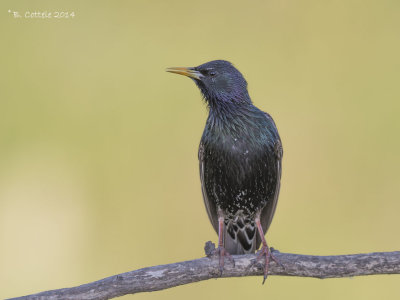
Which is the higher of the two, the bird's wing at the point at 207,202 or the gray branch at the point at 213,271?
the bird's wing at the point at 207,202

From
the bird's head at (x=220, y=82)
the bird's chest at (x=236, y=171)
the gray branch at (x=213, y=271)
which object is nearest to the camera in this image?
the gray branch at (x=213, y=271)

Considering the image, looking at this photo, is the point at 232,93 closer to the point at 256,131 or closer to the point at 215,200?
the point at 256,131

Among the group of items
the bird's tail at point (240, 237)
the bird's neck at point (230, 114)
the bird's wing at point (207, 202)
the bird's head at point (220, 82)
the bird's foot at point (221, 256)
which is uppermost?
the bird's head at point (220, 82)

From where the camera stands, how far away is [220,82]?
588 centimetres

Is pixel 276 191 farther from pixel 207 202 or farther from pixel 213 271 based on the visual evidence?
pixel 213 271

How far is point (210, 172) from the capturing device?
228 inches

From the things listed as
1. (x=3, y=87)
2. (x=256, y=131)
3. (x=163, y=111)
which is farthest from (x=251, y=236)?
(x=3, y=87)

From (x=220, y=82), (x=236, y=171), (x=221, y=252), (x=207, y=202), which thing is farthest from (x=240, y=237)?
(x=220, y=82)

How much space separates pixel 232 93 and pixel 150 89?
270 cm

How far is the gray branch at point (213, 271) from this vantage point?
4621mm

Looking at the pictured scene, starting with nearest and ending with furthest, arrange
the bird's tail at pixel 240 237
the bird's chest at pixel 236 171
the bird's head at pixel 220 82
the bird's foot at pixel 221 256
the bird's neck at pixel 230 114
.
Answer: the bird's foot at pixel 221 256, the bird's chest at pixel 236 171, the bird's neck at pixel 230 114, the bird's head at pixel 220 82, the bird's tail at pixel 240 237

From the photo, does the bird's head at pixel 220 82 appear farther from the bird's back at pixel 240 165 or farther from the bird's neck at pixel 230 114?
the bird's back at pixel 240 165

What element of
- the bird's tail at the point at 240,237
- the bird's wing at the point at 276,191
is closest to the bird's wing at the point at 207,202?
the bird's tail at the point at 240,237

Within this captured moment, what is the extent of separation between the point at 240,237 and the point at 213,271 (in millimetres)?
1033
